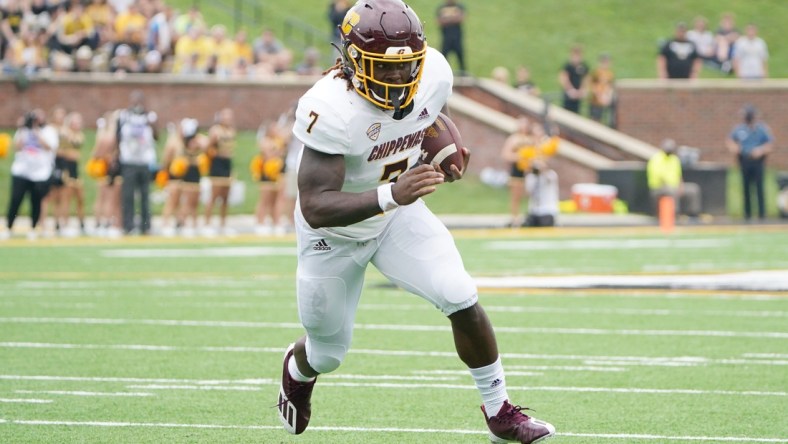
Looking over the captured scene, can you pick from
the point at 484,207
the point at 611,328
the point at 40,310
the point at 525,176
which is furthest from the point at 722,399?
the point at 484,207

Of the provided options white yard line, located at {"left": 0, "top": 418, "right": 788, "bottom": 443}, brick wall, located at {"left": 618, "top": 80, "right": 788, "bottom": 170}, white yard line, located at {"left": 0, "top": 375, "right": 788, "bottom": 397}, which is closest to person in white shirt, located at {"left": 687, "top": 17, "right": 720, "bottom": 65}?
brick wall, located at {"left": 618, "top": 80, "right": 788, "bottom": 170}

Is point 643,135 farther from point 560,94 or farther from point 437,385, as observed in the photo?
point 437,385

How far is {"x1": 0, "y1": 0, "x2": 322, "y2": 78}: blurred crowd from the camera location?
932 inches

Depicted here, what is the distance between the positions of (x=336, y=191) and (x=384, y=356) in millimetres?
3156

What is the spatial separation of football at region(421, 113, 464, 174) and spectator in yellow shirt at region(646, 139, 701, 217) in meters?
15.9

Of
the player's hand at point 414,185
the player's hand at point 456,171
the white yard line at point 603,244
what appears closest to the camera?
the player's hand at point 414,185

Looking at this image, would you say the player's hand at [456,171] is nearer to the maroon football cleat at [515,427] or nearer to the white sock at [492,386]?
the white sock at [492,386]

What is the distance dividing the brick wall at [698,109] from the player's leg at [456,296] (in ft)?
70.8

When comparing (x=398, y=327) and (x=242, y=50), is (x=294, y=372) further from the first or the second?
(x=242, y=50)

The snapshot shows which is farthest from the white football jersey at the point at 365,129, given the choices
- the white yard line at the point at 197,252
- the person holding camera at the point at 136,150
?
the person holding camera at the point at 136,150

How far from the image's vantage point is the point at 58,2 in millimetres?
23984

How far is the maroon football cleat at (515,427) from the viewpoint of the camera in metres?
5.38

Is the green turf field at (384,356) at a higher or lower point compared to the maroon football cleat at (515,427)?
lower

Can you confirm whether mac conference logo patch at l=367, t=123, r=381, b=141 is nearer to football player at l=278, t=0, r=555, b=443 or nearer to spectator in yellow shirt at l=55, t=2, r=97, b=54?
football player at l=278, t=0, r=555, b=443
